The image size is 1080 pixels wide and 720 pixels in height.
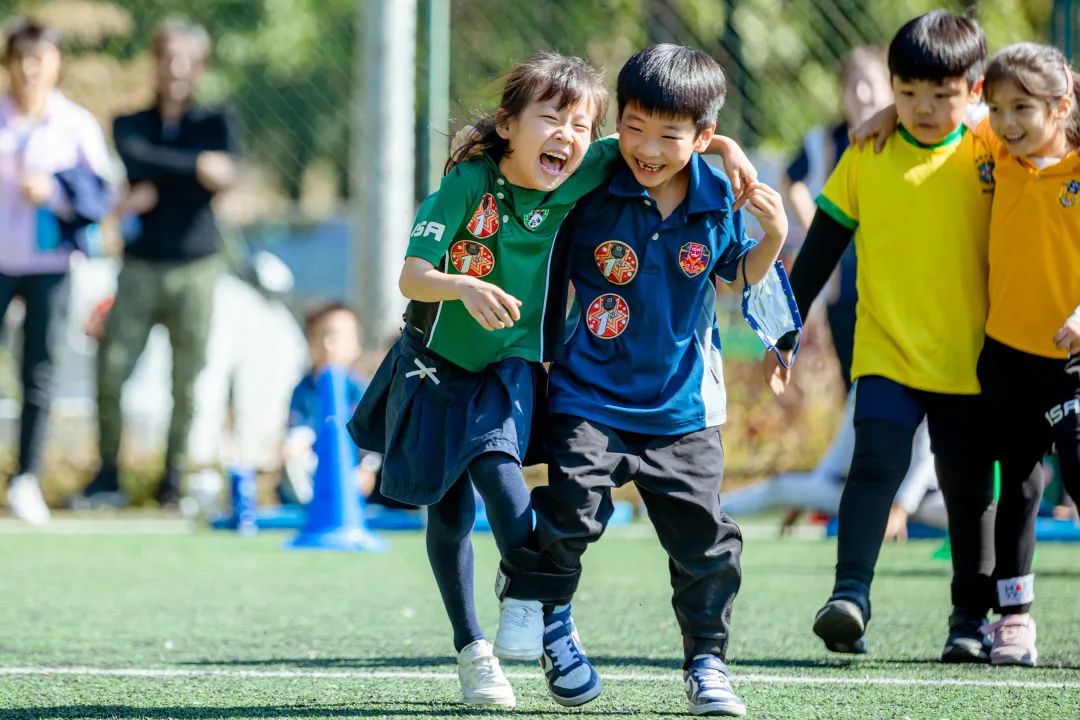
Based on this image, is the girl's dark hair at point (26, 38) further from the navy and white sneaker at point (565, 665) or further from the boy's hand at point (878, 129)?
the navy and white sneaker at point (565, 665)

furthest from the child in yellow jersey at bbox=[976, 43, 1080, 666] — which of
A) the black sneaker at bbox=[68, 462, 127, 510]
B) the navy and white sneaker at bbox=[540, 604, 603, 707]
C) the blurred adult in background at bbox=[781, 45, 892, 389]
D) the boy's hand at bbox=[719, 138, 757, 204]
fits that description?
the black sneaker at bbox=[68, 462, 127, 510]

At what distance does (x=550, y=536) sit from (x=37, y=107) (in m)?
5.89

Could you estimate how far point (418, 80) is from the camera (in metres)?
10.0

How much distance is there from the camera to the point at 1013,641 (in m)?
4.40

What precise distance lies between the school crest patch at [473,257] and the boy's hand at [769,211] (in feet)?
1.91

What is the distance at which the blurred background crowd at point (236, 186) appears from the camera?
8570 millimetres

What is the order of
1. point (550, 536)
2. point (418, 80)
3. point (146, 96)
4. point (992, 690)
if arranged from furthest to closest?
1. point (146, 96)
2. point (418, 80)
3. point (992, 690)
4. point (550, 536)

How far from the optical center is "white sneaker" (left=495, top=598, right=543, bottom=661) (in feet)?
11.9

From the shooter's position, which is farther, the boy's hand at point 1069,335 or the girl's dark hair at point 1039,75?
the girl's dark hair at point 1039,75

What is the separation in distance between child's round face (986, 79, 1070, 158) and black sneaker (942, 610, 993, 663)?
121cm

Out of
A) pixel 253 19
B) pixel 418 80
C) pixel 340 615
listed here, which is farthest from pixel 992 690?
pixel 253 19

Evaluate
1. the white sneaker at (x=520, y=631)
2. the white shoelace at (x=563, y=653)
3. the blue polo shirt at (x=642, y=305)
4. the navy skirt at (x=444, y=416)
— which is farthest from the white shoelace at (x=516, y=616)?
the blue polo shirt at (x=642, y=305)

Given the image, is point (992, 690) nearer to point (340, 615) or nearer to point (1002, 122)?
point (1002, 122)

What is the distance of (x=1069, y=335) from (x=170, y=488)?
19.3 feet
